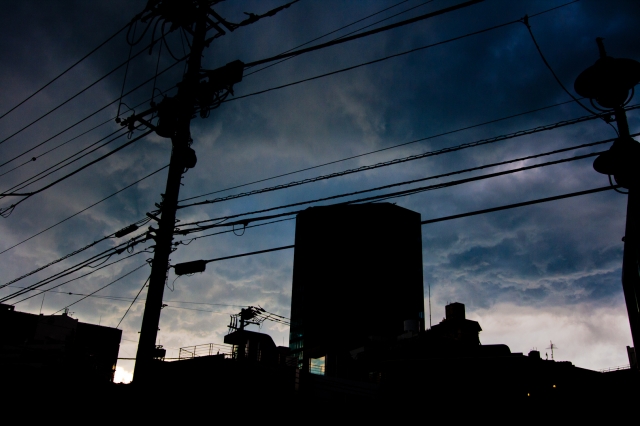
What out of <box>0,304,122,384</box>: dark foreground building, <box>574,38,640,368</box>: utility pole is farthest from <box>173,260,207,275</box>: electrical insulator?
<box>0,304,122,384</box>: dark foreground building

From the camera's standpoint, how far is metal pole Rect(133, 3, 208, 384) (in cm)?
1069

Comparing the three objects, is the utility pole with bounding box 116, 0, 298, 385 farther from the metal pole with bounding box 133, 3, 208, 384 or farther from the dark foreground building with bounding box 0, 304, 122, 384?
the dark foreground building with bounding box 0, 304, 122, 384

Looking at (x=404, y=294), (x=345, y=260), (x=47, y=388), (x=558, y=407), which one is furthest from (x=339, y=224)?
(x=47, y=388)

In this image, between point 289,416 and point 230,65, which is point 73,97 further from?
point 289,416

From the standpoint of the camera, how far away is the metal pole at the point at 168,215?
1069cm

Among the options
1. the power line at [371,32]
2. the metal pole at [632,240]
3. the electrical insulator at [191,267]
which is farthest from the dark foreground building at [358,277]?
the power line at [371,32]

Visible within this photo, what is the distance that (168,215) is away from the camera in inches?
473

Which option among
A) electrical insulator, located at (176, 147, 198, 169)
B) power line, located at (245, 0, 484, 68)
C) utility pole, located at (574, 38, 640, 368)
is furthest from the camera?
electrical insulator, located at (176, 147, 198, 169)

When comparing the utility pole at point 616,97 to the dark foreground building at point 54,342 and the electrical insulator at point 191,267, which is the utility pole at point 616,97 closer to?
the electrical insulator at point 191,267

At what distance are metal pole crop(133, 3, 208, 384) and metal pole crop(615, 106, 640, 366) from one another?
36.3 feet

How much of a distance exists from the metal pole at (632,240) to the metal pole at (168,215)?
11.1m

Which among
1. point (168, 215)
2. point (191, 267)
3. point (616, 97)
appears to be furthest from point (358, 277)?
point (616, 97)

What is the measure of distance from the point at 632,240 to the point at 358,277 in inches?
5868

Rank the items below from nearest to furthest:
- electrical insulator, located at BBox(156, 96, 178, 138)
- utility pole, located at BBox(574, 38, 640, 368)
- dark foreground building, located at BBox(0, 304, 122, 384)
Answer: utility pole, located at BBox(574, 38, 640, 368), electrical insulator, located at BBox(156, 96, 178, 138), dark foreground building, located at BBox(0, 304, 122, 384)
